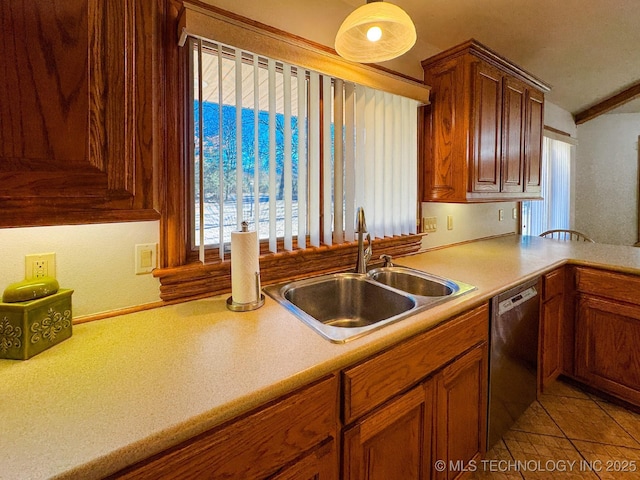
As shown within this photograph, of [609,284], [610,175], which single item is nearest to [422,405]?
[609,284]

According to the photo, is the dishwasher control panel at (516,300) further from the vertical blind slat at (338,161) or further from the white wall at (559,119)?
the white wall at (559,119)

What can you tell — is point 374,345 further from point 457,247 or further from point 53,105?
point 457,247

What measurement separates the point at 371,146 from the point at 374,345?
1183 millimetres

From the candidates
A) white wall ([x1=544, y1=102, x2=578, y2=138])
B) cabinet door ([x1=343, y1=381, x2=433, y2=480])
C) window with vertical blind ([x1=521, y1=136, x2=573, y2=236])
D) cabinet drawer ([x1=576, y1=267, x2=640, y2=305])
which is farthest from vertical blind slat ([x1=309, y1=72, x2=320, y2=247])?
white wall ([x1=544, y1=102, x2=578, y2=138])

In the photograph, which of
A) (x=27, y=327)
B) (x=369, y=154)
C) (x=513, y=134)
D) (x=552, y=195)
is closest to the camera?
(x=27, y=327)

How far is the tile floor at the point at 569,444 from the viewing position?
58.6 inches

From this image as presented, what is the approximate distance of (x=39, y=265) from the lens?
984mm

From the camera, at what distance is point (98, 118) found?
741 millimetres

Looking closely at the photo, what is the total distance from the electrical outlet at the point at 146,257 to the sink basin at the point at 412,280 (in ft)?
3.26

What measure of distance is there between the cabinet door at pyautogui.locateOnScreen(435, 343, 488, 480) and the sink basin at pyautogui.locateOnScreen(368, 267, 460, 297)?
0.30m

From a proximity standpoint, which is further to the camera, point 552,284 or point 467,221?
point 467,221

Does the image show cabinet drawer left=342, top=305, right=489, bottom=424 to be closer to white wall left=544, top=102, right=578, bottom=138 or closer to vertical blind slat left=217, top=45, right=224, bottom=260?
vertical blind slat left=217, top=45, right=224, bottom=260

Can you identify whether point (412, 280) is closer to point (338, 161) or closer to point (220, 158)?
point (338, 161)

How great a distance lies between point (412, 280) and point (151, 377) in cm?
126
